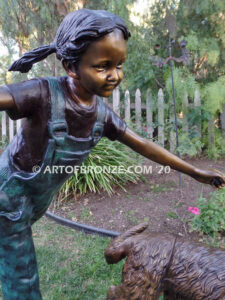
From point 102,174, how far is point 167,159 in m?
2.53

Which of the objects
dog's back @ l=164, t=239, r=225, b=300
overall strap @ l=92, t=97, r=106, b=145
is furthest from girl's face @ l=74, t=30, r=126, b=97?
dog's back @ l=164, t=239, r=225, b=300

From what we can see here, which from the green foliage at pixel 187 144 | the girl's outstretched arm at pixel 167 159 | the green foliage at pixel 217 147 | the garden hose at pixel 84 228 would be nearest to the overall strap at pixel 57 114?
the girl's outstretched arm at pixel 167 159

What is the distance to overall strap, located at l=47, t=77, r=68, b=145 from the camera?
1218mm

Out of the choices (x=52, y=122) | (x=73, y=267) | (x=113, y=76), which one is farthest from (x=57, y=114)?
(x=73, y=267)

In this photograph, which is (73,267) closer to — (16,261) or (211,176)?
(16,261)

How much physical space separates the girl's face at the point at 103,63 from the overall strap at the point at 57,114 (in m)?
0.14

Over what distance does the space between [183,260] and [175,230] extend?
6.05 ft

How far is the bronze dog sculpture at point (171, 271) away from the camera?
1.28m

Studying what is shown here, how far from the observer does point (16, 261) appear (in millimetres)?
1384

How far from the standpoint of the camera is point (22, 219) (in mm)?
1368

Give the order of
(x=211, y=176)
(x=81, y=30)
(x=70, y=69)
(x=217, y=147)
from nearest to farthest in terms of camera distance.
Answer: (x=81, y=30) < (x=70, y=69) < (x=211, y=176) < (x=217, y=147)

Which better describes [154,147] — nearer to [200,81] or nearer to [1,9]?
[200,81]

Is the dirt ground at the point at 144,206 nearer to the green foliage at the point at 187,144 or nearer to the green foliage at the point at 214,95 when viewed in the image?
the green foliage at the point at 187,144

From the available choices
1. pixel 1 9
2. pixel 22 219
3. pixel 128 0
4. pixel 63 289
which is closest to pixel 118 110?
pixel 128 0
